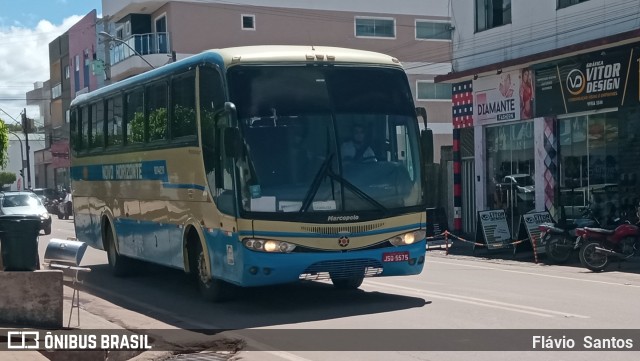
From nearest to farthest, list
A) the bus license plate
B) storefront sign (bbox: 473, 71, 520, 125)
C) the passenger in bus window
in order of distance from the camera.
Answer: the passenger in bus window, the bus license plate, storefront sign (bbox: 473, 71, 520, 125)

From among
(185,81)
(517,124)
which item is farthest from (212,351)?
(517,124)

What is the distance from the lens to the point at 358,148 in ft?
39.7

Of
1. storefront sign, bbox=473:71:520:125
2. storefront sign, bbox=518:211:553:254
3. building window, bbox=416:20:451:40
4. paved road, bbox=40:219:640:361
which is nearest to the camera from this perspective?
paved road, bbox=40:219:640:361

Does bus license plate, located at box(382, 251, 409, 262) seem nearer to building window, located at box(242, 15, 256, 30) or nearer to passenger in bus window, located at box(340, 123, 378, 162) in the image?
passenger in bus window, located at box(340, 123, 378, 162)

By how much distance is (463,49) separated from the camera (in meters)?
27.2

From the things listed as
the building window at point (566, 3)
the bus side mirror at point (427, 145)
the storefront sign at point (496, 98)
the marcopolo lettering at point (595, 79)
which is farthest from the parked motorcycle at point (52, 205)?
the bus side mirror at point (427, 145)

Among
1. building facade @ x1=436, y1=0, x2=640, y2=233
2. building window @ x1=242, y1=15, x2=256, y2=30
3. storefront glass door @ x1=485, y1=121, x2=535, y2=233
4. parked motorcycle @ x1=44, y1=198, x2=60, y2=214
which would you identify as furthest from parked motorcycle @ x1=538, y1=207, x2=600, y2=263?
parked motorcycle @ x1=44, y1=198, x2=60, y2=214

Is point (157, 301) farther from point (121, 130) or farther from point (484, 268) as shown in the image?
point (484, 268)

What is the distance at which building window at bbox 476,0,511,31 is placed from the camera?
82.9 ft

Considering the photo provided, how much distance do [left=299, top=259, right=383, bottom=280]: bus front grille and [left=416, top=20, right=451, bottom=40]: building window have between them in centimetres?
3946

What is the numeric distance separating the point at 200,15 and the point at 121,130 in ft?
96.5

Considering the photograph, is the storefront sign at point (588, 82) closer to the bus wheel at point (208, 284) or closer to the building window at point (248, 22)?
the bus wheel at point (208, 284)

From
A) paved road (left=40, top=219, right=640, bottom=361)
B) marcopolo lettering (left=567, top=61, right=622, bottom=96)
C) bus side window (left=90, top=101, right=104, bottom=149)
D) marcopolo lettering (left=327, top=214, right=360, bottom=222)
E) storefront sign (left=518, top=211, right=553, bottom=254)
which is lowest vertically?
paved road (left=40, top=219, right=640, bottom=361)

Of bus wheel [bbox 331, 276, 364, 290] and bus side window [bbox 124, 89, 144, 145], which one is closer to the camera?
bus wheel [bbox 331, 276, 364, 290]
